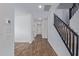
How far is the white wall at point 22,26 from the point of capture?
1.47 m

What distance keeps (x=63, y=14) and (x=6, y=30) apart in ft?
2.14

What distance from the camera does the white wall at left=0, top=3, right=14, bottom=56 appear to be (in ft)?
4.67

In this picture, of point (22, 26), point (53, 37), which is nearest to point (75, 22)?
point (53, 37)

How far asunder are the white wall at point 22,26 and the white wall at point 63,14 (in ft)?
1.04

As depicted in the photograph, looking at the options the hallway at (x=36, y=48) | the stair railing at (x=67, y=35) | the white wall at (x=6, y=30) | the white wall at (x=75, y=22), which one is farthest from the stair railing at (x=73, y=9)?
the white wall at (x=6, y=30)

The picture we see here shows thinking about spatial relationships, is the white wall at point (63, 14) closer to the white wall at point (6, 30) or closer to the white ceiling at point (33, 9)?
the white ceiling at point (33, 9)

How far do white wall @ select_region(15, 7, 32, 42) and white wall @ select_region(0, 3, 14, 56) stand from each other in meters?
0.05

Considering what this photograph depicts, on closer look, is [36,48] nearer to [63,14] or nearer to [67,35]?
[67,35]

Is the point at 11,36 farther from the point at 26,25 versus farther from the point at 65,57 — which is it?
the point at 65,57

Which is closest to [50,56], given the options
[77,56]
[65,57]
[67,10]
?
[65,57]

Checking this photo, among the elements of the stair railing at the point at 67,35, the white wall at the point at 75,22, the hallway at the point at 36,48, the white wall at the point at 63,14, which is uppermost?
the white wall at the point at 63,14

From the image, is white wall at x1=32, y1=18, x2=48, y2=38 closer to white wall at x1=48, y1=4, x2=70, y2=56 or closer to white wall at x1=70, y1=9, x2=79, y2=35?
white wall at x1=48, y1=4, x2=70, y2=56

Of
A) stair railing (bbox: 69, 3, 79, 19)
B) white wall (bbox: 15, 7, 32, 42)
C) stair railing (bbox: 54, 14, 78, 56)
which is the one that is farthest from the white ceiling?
stair railing (bbox: 69, 3, 79, 19)

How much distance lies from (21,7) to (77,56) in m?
0.78
